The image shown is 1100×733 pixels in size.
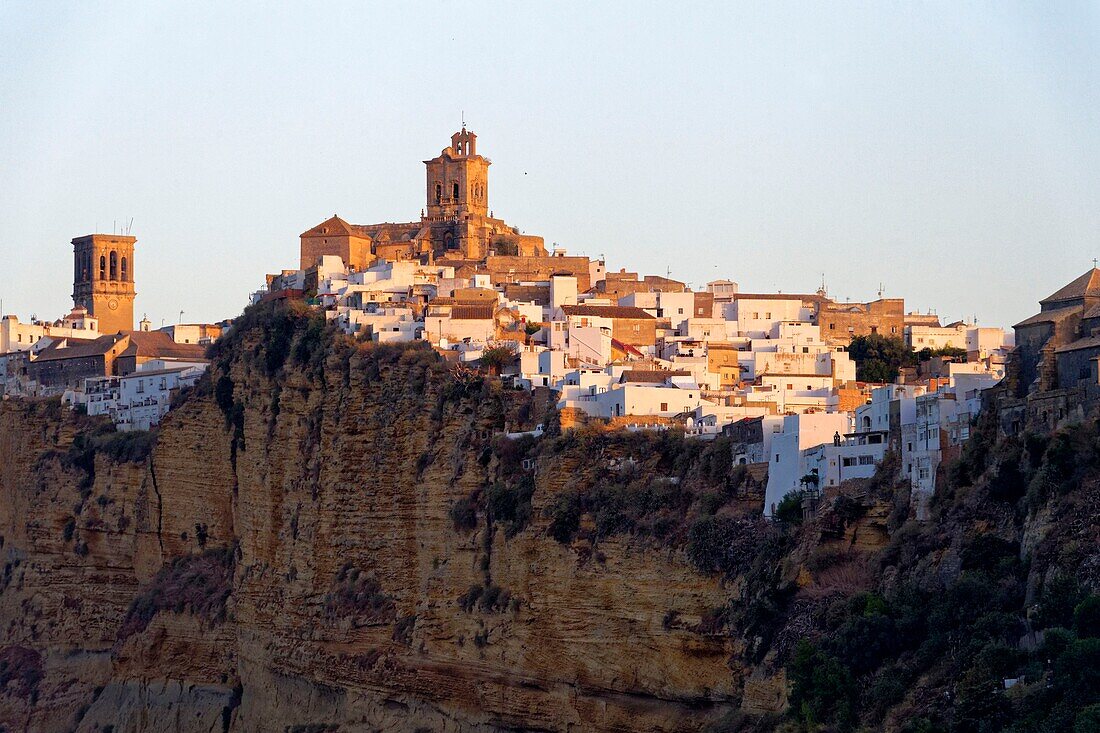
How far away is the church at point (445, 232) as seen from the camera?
3000 inches

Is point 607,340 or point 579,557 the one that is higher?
point 607,340

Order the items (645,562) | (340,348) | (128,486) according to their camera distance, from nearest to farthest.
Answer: (645,562) → (340,348) → (128,486)

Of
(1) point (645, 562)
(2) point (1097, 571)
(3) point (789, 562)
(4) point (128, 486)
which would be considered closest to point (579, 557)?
(1) point (645, 562)

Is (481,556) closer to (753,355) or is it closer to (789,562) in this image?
(789,562)

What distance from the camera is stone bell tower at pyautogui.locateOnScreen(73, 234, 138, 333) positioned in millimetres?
95312

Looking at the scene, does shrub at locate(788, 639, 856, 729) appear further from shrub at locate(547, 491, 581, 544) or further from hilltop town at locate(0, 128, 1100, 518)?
shrub at locate(547, 491, 581, 544)

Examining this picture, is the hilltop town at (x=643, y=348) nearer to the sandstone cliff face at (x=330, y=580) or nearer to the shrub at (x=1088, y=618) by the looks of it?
the sandstone cliff face at (x=330, y=580)

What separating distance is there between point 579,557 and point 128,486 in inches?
1007

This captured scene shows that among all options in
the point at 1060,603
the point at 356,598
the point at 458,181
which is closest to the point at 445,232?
the point at 458,181

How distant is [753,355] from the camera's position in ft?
218

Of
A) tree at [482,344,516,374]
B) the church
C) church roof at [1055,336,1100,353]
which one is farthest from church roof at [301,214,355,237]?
church roof at [1055,336,1100,353]

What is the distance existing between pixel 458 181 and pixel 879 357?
17.4 metres

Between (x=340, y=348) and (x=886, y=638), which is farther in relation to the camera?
(x=340, y=348)

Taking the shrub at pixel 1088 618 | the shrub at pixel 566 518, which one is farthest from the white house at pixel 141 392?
the shrub at pixel 1088 618
